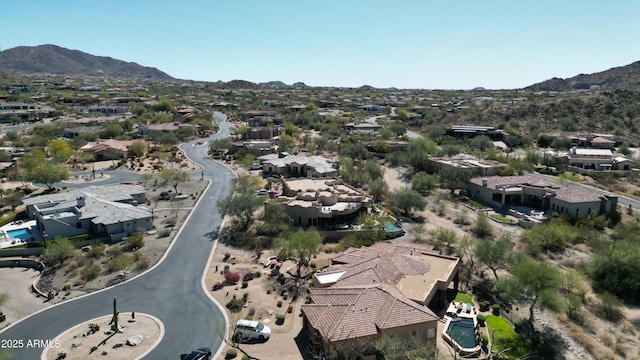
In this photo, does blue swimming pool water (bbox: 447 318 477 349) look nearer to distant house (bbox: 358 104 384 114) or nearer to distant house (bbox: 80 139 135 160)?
distant house (bbox: 80 139 135 160)

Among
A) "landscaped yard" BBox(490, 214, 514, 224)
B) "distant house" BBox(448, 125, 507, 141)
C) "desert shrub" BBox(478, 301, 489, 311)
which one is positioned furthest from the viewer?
"distant house" BBox(448, 125, 507, 141)

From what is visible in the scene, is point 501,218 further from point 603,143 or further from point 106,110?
point 106,110

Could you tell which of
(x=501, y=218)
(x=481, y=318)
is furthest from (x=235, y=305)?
(x=501, y=218)

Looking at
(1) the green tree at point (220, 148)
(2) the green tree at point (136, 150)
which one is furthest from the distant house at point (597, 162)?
(2) the green tree at point (136, 150)

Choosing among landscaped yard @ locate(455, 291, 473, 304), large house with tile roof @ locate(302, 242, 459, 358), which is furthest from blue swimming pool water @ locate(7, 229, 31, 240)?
landscaped yard @ locate(455, 291, 473, 304)

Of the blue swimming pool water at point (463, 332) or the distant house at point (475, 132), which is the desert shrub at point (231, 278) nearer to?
the blue swimming pool water at point (463, 332)

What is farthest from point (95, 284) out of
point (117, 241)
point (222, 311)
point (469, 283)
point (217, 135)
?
point (217, 135)

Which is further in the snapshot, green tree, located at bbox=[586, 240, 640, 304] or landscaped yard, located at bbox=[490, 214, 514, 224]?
landscaped yard, located at bbox=[490, 214, 514, 224]
